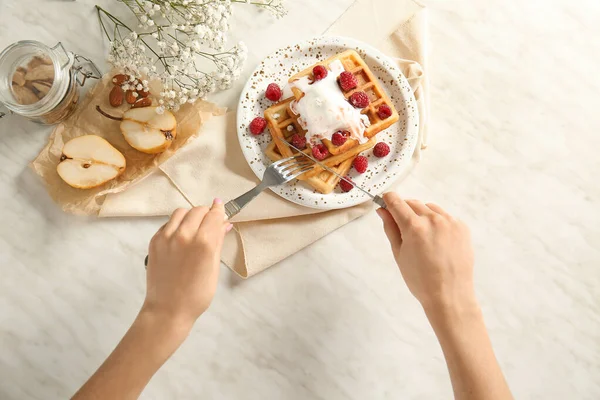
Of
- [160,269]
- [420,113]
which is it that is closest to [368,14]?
[420,113]

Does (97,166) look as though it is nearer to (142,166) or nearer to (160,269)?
(142,166)

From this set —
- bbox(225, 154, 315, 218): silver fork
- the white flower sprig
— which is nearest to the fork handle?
bbox(225, 154, 315, 218): silver fork

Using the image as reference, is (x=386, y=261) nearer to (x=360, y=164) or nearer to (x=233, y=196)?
(x=360, y=164)

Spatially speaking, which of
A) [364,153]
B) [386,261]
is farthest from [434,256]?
[364,153]

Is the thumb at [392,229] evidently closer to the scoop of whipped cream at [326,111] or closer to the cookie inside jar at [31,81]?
the scoop of whipped cream at [326,111]

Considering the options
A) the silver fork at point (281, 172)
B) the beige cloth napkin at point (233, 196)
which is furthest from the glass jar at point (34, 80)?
the silver fork at point (281, 172)

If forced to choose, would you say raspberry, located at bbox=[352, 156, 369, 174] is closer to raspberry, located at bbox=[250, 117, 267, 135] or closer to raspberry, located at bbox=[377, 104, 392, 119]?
raspberry, located at bbox=[377, 104, 392, 119]
